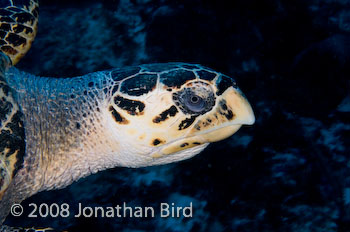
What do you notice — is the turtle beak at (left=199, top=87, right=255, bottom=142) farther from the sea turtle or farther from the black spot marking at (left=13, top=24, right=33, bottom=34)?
the black spot marking at (left=13, top=24, right=33, bottom=34)

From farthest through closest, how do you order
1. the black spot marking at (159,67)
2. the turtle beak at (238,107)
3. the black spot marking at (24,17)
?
the black spot marking at (24,17) < the black spot marking at (159,67) < the turtle beak at (238,107)

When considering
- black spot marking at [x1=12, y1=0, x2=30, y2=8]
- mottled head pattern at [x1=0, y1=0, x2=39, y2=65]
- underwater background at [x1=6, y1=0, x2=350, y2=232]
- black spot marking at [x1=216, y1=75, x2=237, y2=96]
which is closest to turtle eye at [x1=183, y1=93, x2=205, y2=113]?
black spot marking at [x1=216, y1=75, x2=237, y2=96]

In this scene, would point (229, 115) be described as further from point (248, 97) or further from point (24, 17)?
point (24, 17)

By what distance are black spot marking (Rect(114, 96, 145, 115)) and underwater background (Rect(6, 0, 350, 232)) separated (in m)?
0.82

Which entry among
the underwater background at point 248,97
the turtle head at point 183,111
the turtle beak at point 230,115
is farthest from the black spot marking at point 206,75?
the underwater background at point 248,97

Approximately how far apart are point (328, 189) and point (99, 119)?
1.52 metres

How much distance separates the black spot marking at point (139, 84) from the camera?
A: 1343 millimetres

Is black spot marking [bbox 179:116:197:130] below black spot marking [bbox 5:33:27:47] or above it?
below

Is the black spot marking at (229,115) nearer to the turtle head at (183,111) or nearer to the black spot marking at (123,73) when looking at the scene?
the turtle head at (183,111)

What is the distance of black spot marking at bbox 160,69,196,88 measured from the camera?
1346 millimetres

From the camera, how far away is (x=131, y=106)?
4.39ft

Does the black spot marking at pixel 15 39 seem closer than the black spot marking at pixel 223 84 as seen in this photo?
No

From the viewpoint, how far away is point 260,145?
2125 mm

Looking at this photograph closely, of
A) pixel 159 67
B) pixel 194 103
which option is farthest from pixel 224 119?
pixel 159 67
